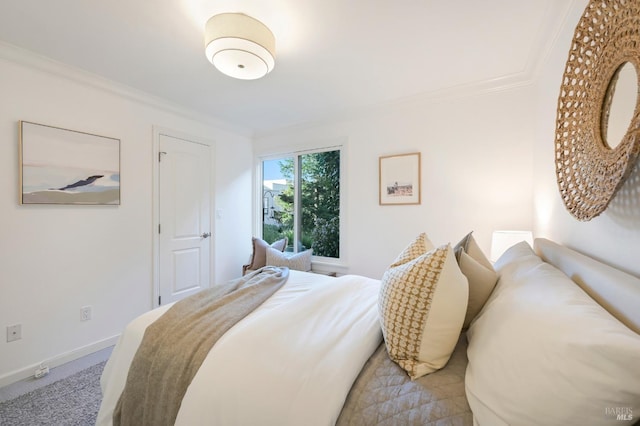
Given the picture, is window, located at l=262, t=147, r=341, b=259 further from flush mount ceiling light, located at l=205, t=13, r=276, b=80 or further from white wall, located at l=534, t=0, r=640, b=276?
white wall, located at l=534, t=0, r=640, b=276

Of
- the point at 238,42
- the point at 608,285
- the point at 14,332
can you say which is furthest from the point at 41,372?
the point at 608,285

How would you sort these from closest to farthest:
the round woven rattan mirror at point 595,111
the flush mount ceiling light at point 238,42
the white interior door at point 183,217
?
the round woven rattan mirror at point 595,111
the flush mount ceiling light at point 238,42
the white interior door at point 183,217

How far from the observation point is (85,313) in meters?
2.33

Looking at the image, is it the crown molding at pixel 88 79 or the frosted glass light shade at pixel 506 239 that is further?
the frosted glass light shade at pixel 506 239

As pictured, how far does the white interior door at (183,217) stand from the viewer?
293 cm

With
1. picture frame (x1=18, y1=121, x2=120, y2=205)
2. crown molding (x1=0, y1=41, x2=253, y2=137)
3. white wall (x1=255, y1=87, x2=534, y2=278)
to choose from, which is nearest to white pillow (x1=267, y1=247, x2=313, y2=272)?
white wall (x1=255, y1=87, x2=534, y2=278)

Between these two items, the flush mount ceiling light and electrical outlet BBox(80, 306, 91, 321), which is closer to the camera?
the flush mount ceiling light

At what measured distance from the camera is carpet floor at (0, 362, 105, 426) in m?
1.58

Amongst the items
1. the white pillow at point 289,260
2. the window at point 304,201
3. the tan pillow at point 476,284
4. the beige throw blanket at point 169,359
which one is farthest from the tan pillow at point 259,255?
the tan pillow at point 476,284

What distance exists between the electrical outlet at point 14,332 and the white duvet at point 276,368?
137 centimetres

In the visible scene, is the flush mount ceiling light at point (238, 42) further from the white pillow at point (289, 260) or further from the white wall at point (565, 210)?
the white pillow at point (289, 260)

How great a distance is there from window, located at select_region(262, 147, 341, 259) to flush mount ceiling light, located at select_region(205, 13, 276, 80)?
1778 mm

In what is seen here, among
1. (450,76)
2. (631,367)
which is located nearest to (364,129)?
(450,76)

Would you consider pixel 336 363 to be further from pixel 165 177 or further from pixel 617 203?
pixel 165 177
